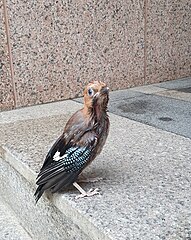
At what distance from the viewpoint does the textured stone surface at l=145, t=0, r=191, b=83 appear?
9.70ft

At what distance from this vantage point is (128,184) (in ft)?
3.91

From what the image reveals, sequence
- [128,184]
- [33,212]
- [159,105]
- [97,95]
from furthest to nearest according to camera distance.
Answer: [159,105]
[33,212]
[128,184]
[97,95]

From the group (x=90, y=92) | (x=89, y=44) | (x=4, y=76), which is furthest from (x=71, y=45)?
(x=90, y=92)

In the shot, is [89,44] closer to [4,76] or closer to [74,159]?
[4,76]

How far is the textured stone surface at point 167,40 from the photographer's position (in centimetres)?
296

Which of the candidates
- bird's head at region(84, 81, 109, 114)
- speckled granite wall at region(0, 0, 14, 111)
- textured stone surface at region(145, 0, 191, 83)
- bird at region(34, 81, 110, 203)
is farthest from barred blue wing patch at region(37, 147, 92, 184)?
textured stone surface at region(145, 0, 191, 83)

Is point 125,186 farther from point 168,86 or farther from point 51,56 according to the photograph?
point 168,86

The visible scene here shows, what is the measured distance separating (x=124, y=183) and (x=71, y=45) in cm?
159

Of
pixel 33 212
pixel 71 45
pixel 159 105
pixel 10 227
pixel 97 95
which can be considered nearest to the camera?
pixel 97 95

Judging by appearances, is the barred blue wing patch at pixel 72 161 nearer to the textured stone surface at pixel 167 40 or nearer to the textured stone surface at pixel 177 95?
the textured stone surface at pixel 177 95

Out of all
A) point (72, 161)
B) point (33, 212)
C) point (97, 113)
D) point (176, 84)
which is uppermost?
point (97, 113)

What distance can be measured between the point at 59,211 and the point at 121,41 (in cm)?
190

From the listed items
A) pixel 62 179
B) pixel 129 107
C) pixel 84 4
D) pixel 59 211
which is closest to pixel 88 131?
pixel 62 179

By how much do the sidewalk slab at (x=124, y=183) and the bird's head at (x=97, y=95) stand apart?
281 millimetres
